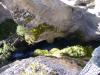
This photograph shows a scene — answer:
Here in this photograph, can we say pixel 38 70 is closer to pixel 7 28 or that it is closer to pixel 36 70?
pixel 36 70

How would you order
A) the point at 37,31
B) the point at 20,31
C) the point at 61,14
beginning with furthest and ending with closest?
the point at 20,31 → the point at 37,31 → the point at 61,14

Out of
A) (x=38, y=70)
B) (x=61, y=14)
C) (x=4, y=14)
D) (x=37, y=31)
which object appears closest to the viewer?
(x=38, y=70)

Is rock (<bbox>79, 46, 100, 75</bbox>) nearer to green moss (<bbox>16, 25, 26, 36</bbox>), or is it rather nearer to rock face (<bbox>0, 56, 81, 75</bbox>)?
rock face (<bbox>0, 56, 81, 75</bbox>)

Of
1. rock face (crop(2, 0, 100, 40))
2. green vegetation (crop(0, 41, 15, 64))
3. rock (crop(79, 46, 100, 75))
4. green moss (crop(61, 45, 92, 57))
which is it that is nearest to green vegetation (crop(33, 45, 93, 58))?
green moss (crop(61, 45, 92, 57))

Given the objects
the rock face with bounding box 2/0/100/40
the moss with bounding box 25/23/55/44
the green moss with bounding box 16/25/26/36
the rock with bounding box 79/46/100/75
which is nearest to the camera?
the rock with bounding box 79/46/100/75

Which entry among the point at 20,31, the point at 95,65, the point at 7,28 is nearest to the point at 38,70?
the point at 95,65

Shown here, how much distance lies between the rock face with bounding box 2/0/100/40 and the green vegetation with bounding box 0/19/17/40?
51.2 inches

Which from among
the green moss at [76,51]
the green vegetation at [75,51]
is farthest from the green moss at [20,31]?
the green moss at [76,51]

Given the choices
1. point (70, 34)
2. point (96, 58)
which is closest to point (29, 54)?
Answer: point (70, 34)

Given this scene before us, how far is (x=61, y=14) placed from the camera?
564cm

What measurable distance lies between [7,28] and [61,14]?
5.45ft

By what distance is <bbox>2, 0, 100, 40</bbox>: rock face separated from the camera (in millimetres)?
5234

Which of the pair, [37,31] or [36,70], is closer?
[36,70]

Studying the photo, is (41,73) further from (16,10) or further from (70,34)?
(70,34)
